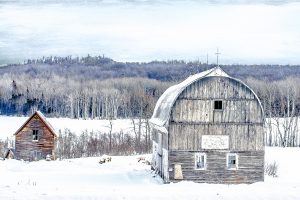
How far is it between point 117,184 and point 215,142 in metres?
7.42

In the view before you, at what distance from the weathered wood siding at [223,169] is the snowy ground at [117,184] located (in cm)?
95

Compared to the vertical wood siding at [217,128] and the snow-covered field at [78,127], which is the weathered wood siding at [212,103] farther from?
the snow-covered field at [78,127]

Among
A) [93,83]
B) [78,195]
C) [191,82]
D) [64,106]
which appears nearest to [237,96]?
[191,82]

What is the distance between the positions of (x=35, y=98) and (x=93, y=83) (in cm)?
2254

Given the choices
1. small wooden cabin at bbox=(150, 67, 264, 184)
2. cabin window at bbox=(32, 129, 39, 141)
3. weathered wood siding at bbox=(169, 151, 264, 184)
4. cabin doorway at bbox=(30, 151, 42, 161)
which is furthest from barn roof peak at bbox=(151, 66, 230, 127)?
cabin doorway at bbox=(30, 151, 42, 161)

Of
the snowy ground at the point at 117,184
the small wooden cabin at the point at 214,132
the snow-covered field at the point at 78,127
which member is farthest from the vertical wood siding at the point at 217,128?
the snow-covered field at the point at 78,127

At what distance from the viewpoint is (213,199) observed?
2344 centimetres

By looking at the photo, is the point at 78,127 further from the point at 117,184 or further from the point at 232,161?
the point at 232,161

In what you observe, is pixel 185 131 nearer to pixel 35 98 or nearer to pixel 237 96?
pixel 237 96

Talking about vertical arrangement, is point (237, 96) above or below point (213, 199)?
above

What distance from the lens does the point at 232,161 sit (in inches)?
1512

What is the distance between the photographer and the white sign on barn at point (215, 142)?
37844 mm

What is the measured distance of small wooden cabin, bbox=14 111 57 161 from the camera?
2395 inches

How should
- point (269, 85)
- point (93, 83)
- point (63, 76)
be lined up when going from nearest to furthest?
point (269, 85) < point (93, 83) < point (63, 76)
